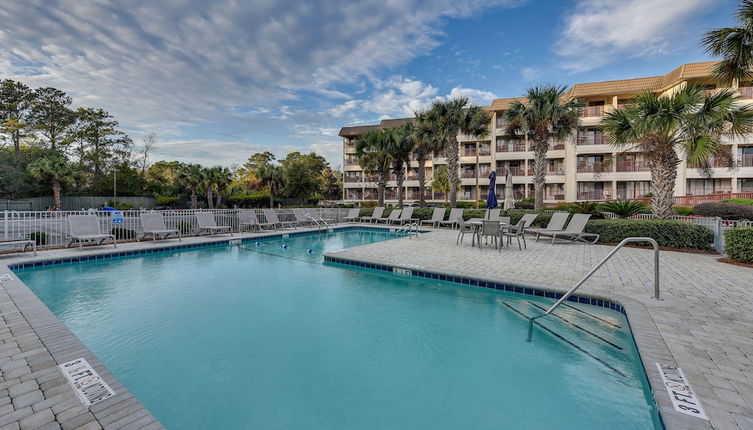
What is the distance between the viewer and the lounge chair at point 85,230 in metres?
9.52

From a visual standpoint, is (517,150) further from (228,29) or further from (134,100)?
(134,100)

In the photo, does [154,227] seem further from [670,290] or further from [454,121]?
[454,121]

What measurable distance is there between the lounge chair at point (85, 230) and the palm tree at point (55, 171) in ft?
93.5

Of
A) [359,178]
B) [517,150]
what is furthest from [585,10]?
[359,178]

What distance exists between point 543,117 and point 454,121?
16.4ft

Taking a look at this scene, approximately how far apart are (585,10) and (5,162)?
4829 centimetres

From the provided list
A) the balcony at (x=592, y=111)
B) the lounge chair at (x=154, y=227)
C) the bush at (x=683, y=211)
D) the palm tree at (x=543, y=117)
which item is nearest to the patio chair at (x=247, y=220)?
the lounge chair at (x=154, y=227)

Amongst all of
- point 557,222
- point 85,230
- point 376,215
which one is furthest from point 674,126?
point 85,230

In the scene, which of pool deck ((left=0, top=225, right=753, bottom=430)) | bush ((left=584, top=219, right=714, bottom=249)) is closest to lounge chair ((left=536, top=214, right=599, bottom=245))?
bush ((left=584, top=219, right=714, bottom=249))

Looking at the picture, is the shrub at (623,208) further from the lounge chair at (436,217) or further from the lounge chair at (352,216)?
the lounge chair at (352,216)

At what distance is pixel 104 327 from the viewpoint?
14.6ft

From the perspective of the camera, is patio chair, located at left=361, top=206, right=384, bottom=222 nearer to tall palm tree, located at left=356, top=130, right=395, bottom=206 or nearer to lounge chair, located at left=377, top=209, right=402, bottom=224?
lounge chair, located at left=377, top=209, right=402, bottom=224

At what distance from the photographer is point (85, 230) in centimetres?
989

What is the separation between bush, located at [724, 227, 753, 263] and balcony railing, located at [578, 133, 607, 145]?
2534cm
